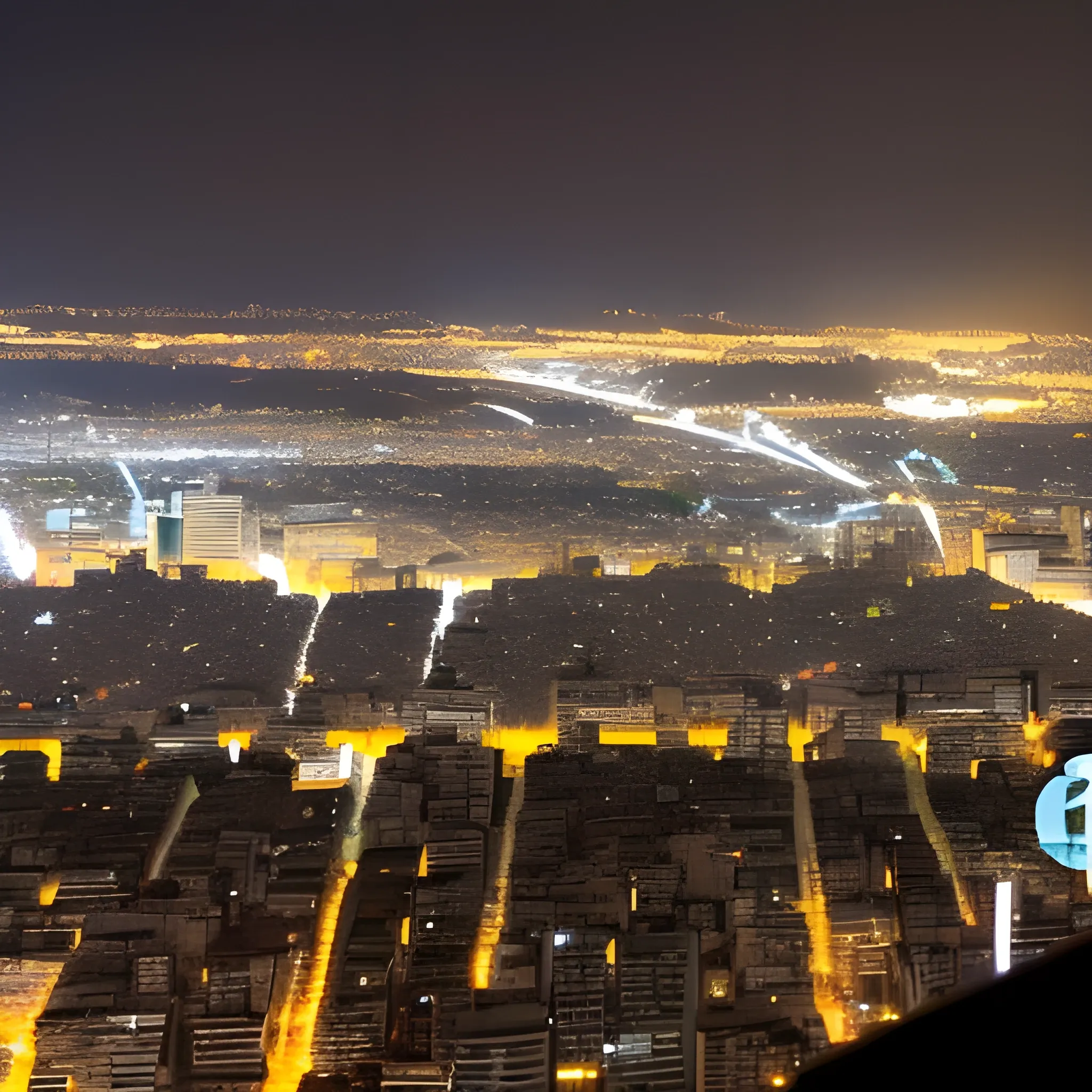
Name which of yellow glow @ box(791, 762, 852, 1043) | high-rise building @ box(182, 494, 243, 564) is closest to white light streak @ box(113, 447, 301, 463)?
high-rise building @ box(182, 494, 243, 564)

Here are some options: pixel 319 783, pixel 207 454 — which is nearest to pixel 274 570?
pixel 207 454

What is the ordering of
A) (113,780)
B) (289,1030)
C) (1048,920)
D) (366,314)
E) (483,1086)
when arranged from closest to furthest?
(483,1086) → (289,1030) → (1048,920) → (113,780) → (366,314)

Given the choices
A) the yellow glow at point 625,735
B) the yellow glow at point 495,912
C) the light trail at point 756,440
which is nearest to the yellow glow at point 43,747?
the yellow glow at point 495,912

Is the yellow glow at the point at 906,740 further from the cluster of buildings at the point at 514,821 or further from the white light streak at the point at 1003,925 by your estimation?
the white light streak at the point at 1003,925

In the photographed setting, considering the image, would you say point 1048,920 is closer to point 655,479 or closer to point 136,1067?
point 655,479

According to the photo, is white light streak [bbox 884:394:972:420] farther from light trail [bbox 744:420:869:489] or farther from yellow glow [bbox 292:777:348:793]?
yellow glow [bbox 292:777:348:793]

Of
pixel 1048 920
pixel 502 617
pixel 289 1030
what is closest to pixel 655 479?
pixel 502 617
